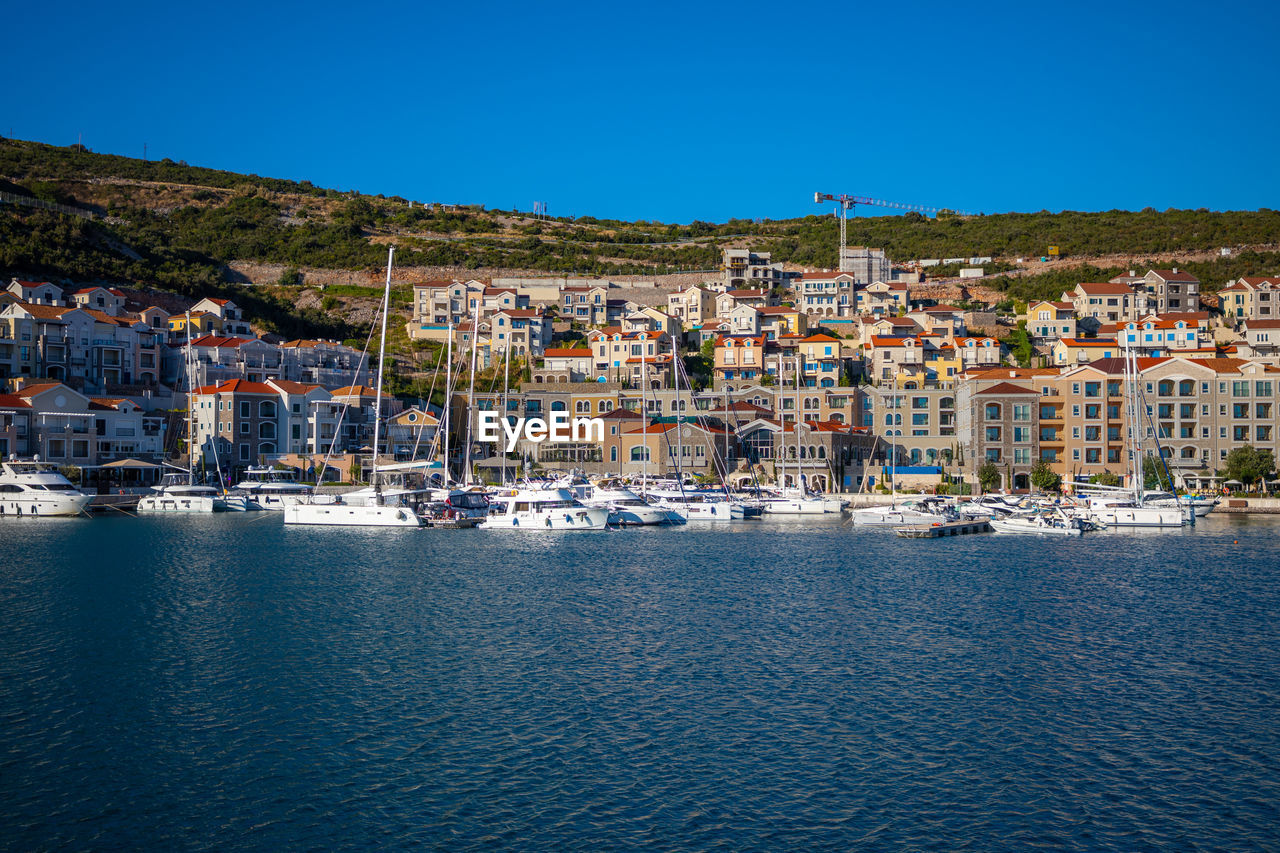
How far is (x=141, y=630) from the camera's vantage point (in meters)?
28.6

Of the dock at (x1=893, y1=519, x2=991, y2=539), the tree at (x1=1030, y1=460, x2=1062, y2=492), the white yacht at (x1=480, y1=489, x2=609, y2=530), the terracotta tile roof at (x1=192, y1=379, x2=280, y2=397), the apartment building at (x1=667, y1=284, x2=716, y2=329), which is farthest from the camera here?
the apartment building at (x1=667, y1=284, x2=716, y2=329)

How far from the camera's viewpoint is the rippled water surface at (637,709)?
15695mm

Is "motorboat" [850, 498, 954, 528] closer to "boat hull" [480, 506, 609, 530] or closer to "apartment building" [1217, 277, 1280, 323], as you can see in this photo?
"boat hull" [480, 506, 609, 530]

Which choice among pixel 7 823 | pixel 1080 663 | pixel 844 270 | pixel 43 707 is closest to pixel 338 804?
pixel 7 823

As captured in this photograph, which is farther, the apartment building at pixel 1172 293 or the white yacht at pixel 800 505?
the apartment building at pixel 1172 293

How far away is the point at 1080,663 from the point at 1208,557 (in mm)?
23601

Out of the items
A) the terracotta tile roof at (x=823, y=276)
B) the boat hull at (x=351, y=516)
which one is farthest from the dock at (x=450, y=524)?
the terracotta tile roof at (x=823, y=276)

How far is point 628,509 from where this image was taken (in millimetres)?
59688

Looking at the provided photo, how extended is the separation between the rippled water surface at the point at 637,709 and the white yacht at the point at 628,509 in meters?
18.6

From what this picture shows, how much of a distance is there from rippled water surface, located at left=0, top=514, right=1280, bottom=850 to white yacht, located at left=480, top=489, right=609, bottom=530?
15.6 m

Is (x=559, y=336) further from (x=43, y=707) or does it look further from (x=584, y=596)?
(x=43, y=707)

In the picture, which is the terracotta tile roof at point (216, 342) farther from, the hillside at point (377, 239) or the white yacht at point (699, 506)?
A: the white yacht at point (699, 506)

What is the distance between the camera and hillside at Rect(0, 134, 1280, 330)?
376 feet

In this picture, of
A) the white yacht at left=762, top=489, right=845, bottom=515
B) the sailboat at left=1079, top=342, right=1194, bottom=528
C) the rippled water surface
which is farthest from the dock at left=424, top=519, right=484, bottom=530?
the sailboat at left=1079, top=342, right=1194, bottom=528
